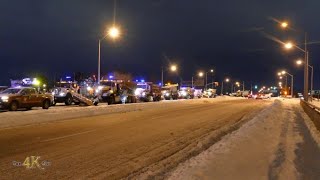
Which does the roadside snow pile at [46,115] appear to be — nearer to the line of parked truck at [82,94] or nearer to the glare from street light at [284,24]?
the line of parked truck at [82,94]

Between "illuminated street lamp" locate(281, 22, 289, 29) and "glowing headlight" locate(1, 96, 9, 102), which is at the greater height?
"illuminated street lamp" locate(281, 22, 289, 29)

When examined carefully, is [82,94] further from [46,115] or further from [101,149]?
[101,149]

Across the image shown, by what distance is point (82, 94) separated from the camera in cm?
5275

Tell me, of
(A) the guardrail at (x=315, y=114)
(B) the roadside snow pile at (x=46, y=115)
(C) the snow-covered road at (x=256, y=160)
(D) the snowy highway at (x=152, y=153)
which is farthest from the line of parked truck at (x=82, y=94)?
(C) the snow-covered road at (x=256, y=160)

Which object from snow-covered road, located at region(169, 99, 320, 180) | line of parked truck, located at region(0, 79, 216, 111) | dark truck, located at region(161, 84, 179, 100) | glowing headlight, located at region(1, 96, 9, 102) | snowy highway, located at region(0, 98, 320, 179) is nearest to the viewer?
snow-covered road, located at region(169, 99, 320, 180)

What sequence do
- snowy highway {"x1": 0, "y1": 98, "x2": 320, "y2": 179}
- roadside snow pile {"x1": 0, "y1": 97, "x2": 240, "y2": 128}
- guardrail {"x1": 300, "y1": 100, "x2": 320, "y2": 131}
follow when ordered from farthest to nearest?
roadside snow pile {"x1": 0, "y1": 97, "x2": 240, "y2": 128} → guardrail {"x1": 300, "y1": 100, "x2": 320, "y2": 131} → snowy highway {"x1": 0, "y1": 98, "x2": 320, "y2": 179}

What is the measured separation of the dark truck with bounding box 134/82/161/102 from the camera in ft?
203

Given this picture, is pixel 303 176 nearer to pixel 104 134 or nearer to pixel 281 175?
pixel 281 175

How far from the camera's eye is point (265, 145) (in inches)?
551

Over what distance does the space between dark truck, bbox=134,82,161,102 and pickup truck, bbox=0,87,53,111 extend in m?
23.6

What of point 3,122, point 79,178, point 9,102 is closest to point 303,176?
point 79,178

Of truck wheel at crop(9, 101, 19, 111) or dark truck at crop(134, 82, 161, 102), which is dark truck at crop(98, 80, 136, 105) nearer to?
dark truck at crop(134, 82, 161, 102)

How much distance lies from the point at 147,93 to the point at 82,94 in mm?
12227

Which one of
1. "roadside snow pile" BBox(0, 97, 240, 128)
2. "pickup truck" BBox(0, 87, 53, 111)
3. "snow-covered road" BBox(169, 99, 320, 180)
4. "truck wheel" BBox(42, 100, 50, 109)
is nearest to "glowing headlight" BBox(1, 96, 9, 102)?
"pickup truck" BBox(0, 87, 53, 111)
